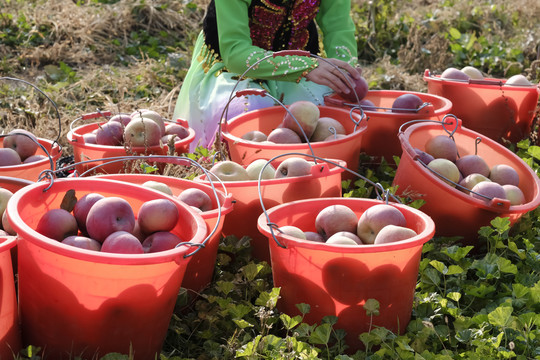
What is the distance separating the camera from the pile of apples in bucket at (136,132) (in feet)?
8.46

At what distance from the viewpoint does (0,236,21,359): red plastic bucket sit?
4.89 feet

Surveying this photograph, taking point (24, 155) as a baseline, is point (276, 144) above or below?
above

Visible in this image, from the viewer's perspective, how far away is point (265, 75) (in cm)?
298

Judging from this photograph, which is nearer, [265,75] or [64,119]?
[265,75]

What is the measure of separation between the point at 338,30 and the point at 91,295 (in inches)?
92.3

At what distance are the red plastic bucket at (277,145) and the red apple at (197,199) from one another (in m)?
0.49

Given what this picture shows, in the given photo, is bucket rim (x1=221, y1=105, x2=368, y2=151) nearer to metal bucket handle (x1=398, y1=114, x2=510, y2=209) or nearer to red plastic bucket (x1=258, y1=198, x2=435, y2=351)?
metal bucket handle (x1=398, y1=114, x2=510, y2=209)

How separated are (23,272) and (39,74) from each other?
3447 millimetres

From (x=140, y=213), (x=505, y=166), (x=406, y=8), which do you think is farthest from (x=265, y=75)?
(x=406, y=8)

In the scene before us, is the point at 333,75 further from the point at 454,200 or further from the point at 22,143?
the point at 22,143

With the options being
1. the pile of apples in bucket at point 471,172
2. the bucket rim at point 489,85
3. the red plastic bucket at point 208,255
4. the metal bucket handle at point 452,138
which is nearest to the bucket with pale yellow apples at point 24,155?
the red plastic bucket at point 208,255

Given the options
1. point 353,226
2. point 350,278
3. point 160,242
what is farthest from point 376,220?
point 160,242

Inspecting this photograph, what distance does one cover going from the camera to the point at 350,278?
170 cm

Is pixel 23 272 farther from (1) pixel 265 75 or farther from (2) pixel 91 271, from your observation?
(1) pixel 265 75
